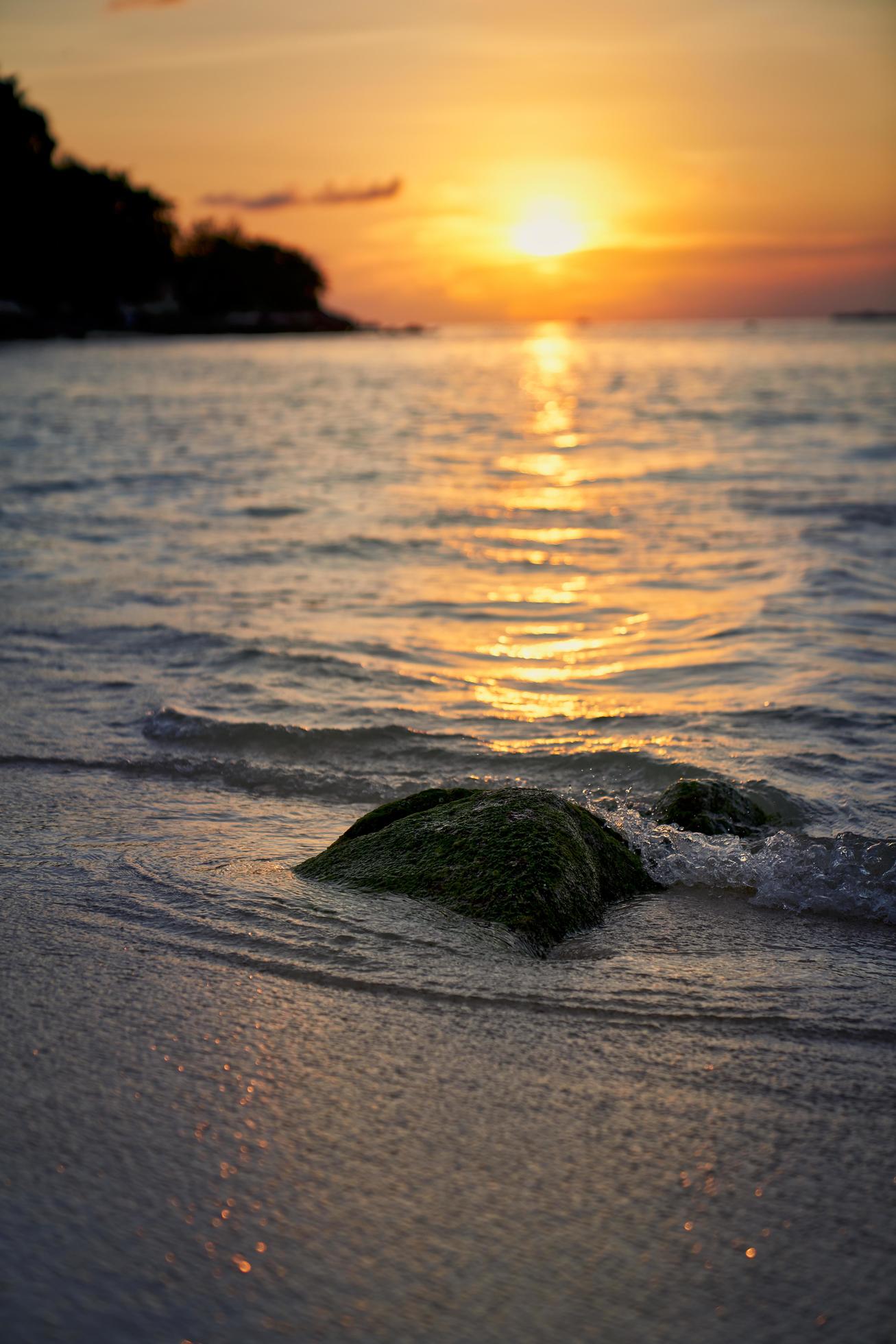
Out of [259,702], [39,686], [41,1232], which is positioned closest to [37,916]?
[41,1232]

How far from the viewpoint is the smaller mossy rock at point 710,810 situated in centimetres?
480

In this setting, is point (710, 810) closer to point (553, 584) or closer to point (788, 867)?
point (788, 867)

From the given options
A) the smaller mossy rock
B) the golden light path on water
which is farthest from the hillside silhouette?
the smaller mossy rock

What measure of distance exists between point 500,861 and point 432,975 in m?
0.66

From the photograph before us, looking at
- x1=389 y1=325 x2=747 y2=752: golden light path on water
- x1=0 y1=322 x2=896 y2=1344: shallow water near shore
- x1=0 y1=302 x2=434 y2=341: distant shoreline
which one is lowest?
x1=0 y1=322 x2=896 y2=1344: shallow water near shore

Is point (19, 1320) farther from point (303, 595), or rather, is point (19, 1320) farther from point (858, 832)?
point (303, 595)

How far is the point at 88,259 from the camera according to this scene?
107500 mm

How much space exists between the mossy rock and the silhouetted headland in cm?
10166

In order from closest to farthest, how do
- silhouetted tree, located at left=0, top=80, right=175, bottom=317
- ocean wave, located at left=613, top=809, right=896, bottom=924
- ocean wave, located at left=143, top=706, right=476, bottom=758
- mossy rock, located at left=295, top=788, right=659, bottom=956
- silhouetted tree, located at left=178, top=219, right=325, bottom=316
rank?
mossy rock, located at left=295, top=788, right=659, bottom=956
ocean wave, located at left=613, top=809, right=896, bottom=924
ocean wave, located at left=143, top=706, right=476, bottom=758
silhouetted tree, located at left=0, top=80, right=175, bottom=317
silhouetted tree, located at left=178, top=219, right=325, bottom=316

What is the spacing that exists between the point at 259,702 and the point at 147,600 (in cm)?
333

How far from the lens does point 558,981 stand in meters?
3.35

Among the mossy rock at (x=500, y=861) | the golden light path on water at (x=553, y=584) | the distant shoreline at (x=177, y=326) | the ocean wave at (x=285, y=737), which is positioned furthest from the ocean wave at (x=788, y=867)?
the distant shoreline at (x=177, y=326)

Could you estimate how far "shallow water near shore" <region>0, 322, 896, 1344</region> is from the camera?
214 cm

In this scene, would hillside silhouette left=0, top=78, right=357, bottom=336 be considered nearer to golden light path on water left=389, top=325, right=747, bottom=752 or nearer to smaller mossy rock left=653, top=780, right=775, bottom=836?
golden light path on water left=389, top=325, right=747, bottom=752
